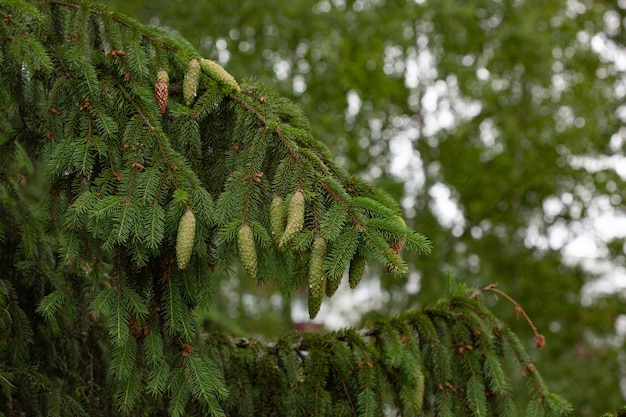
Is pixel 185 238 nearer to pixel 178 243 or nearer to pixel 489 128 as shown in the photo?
pixel 178 243

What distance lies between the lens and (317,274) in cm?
188

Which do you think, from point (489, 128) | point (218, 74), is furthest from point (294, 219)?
point (489, 128)

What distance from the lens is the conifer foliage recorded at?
2.02 metres

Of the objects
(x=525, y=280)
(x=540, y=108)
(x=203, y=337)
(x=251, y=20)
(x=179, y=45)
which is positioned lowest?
(x=525, y=280)

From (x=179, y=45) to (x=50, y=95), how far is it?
1.44 ft

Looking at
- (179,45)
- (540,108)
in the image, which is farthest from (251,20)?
(179,45)

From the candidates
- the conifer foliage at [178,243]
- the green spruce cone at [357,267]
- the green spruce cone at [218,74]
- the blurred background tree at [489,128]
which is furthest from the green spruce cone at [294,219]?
the blurred background tree at [489,128]

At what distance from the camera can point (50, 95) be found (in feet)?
7.51

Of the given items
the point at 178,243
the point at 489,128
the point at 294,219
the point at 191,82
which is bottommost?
the point at 489,128

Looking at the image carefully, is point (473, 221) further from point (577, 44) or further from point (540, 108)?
point (577, 44)

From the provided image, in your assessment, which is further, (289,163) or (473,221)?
(473,221)

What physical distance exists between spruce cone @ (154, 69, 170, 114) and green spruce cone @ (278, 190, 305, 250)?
0.56 m

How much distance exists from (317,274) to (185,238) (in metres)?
0.37

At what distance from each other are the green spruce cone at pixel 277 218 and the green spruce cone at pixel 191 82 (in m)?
0.47
